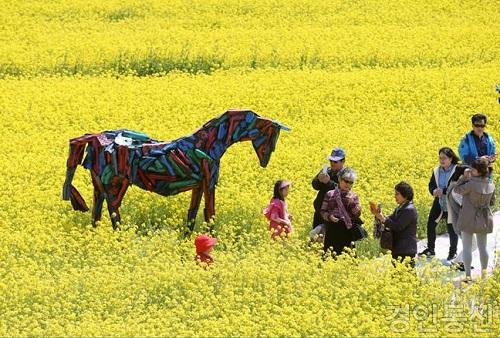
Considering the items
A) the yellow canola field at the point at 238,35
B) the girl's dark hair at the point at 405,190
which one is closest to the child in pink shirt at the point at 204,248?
the girl's dark hair at the point at 405,190

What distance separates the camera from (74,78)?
81.0 feet

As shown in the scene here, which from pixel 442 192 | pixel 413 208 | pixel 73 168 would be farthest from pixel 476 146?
pixel 73 168

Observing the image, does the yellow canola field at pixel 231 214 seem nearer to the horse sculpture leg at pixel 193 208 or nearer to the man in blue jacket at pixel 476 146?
the horse sculpture leg at pixel 193 208

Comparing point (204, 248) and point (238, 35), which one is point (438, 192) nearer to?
point (204, 248)

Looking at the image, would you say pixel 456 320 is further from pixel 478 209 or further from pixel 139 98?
pixel 139 98

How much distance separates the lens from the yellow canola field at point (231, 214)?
13664 mm

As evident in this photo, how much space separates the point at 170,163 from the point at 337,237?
2.52 meters

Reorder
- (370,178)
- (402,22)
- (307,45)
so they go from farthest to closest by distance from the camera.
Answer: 1. (402,22)
2. (307,45)
3. (370,178)

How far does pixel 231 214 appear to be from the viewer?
17016 mm

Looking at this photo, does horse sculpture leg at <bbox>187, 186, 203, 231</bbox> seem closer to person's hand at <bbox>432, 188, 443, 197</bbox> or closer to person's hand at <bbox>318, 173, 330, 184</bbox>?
person's hand at <bbox>318, 173, 330, 184</bbox>

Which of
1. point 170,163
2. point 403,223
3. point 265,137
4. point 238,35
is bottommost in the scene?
point 403,223

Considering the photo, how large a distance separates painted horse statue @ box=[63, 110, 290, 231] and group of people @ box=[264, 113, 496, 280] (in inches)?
41.9

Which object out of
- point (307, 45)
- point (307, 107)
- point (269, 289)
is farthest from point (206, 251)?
point (307, 45)

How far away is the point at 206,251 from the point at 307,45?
1285cm
